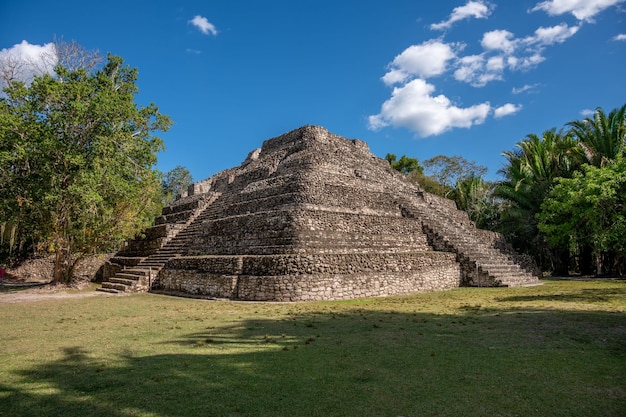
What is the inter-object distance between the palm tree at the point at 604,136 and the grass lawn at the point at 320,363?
1910cm

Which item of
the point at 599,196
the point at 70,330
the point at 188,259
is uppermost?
the point at 599,196

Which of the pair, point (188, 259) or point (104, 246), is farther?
point (104, 246)

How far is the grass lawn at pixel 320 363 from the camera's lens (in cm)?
373

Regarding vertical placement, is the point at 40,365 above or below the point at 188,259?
below

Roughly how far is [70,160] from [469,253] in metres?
17.1

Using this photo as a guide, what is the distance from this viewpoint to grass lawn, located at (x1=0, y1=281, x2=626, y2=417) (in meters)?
3.73

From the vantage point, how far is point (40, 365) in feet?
17.0

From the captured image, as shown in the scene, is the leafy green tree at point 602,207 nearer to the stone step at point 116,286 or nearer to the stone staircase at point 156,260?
the stone staircase at point 156,260

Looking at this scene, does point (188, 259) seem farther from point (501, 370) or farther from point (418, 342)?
point (501, 370)

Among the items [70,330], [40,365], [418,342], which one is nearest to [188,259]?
[70,330]

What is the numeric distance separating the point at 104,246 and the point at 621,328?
1959 cm

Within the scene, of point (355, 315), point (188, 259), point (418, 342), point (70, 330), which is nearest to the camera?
point (418, 342)

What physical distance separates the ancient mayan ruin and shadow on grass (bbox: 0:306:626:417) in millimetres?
5388

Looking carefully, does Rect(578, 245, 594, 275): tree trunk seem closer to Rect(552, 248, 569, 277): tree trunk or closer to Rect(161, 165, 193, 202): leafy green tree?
Rect(552, 248, 569, 277): tree trunk
